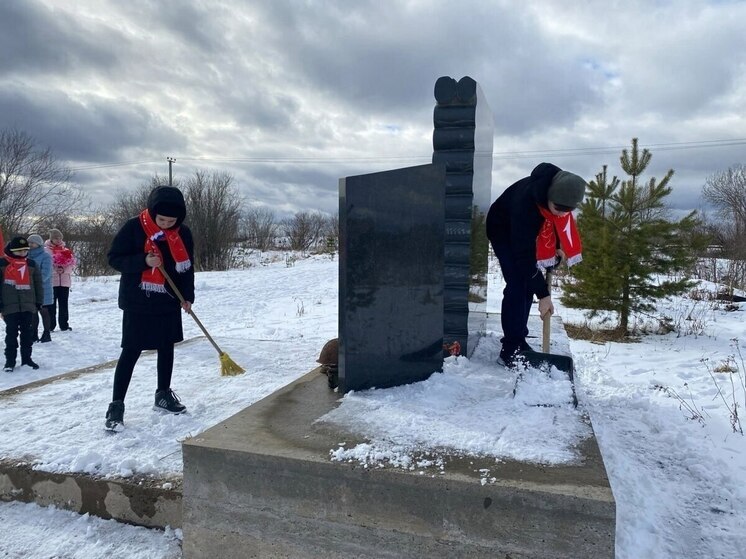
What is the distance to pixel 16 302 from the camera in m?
5.67

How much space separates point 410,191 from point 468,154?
0.98m

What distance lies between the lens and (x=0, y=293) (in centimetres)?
562

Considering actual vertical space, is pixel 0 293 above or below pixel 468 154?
below

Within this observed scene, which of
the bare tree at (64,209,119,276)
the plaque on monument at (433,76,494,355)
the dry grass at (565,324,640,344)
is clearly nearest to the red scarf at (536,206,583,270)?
the plaque on monument at (433,76,494,355)

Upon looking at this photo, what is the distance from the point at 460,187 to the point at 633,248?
Result: 19.5 feet

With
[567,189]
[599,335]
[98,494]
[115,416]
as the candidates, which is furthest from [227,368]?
[599,335]

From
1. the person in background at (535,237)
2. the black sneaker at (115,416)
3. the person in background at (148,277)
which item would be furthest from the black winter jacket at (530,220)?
the black sneaker at (115,416)

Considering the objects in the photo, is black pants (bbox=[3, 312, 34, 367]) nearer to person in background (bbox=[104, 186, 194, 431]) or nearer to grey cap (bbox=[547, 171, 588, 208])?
person in background (bbox=[104, 186, 194, 431])

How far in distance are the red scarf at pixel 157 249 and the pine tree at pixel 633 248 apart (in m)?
7.19

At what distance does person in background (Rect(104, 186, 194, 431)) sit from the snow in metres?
0.39

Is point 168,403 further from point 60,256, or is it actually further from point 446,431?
point 60,256

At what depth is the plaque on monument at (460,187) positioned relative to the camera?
3.63m

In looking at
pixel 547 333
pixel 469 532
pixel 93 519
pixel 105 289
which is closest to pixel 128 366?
pixel 93 519

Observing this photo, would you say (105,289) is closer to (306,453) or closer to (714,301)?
(306,453)
